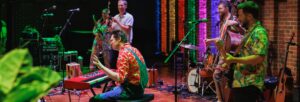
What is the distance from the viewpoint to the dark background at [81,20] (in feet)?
40.7

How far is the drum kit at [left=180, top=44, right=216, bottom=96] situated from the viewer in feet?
23.5

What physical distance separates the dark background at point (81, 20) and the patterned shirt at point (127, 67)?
7.56m

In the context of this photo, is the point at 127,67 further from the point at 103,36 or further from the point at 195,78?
the point at 103,36

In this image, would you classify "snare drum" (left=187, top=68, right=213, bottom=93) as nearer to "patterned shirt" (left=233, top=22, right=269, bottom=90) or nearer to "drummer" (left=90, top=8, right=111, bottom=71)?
"drummer" (left=90, top=8, right=111, bottom=71)

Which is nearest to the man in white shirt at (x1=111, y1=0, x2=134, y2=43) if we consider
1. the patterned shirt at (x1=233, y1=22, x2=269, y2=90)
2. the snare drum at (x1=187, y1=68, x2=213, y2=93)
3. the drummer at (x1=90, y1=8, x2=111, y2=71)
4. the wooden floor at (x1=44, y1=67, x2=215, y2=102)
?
the drummer at (x1=90, y1=8, x2=111, y2=71)

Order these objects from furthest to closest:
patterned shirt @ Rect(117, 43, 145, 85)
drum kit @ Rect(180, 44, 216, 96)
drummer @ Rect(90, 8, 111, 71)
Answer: drummer @ Rect(90, 8, 111, 71) → drum kit @ Rect(180, 44, 216, 96) → patterned shirt @ Rect(117, 43, 145, 85)

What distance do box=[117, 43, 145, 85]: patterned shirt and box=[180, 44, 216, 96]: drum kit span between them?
278 centimetres

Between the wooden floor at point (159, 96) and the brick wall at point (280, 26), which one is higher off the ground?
the brick wall at point (280, 26)

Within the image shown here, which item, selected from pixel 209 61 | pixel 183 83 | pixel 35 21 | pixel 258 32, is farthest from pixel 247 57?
pixel 35 21

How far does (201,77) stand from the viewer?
Result: 752 centimetres

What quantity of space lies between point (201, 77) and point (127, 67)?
335 centimetres

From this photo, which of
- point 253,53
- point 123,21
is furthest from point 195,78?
point 253,53

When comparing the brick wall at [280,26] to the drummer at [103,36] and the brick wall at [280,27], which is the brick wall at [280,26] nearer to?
the brick wall at [280,27]

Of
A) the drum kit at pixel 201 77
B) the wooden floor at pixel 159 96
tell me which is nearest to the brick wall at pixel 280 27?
the drum kit at pixel 201 77
